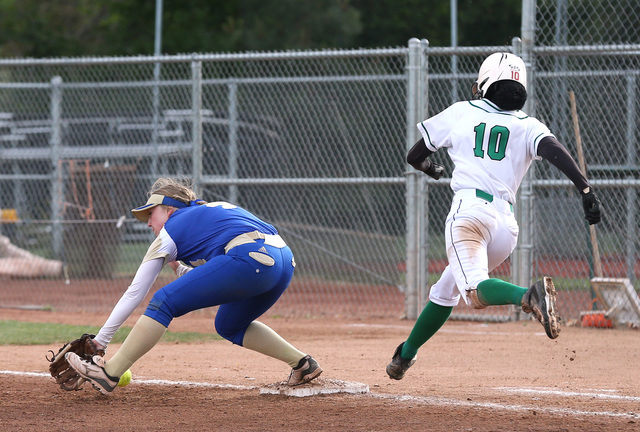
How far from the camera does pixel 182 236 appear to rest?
521 centimetres

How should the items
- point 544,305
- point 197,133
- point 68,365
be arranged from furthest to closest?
point 197,133
point 68,365
point 544,305

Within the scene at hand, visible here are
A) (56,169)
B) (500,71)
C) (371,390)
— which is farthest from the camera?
(56,169)

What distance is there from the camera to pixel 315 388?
561 cm

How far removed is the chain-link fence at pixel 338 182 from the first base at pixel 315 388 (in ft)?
13.4

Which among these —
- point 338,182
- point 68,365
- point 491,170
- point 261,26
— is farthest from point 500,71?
point 261,26

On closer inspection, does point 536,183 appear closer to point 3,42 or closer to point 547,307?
point 547,307

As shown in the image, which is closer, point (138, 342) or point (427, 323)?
point (138, 342)

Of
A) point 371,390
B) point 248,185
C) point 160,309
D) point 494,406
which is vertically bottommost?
point 248,185

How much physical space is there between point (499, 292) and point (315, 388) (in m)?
1.39

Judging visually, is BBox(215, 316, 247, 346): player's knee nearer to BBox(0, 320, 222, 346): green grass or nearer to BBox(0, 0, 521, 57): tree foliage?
BBox(0, 320, 222, 346): green grass

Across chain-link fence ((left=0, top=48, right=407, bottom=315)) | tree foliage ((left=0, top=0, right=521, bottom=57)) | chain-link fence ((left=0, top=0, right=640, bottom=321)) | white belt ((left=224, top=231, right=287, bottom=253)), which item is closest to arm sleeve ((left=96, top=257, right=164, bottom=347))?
white belt ((left=224, top=231, right=287, bottom=253))

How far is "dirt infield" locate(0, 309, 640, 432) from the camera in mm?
4742

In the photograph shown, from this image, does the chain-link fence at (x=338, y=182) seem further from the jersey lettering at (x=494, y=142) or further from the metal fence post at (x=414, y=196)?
the jersey lettering at (x=494, y=142)

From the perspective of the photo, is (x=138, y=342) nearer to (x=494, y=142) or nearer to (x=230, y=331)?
(x=230, y=331)
